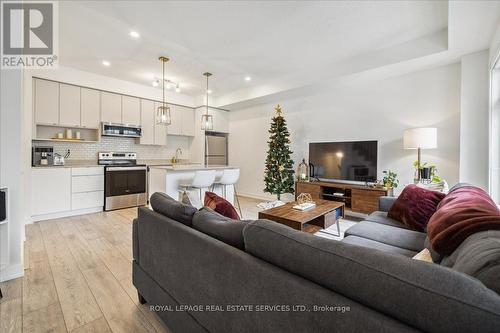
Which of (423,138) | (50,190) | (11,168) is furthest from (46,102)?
(423,138)

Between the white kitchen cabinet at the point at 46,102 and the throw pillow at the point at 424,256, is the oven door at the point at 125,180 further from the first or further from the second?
the throw pillow at the point at 424,256

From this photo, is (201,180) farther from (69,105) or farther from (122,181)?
(69,105)

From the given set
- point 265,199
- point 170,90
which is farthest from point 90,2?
point 265,199

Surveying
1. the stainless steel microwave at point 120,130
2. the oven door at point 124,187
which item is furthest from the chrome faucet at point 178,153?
the oven door at point 124,187

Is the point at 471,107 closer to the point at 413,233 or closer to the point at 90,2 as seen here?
the point at 413,233

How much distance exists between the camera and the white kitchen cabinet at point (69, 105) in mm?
4246

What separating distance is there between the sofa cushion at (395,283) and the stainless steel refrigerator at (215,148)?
5440 millimetres

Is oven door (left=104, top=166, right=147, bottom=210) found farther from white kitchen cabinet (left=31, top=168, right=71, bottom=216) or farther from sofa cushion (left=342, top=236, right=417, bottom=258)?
sofa cushion (left=342, top=236, right=417, bottom=258)

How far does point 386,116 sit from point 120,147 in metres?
5.58

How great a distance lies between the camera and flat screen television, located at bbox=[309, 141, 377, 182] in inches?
158

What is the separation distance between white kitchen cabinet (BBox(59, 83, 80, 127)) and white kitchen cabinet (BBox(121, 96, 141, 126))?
0.82 m

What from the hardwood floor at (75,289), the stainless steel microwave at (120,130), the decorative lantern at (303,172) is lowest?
the hardwood floor at (75,289)

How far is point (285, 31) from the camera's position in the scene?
3014 millimetres

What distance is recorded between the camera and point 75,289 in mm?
1930
